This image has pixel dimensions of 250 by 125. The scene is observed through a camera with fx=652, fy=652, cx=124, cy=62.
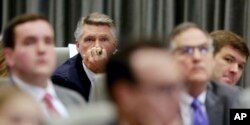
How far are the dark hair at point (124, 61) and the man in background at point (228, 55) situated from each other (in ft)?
5.48

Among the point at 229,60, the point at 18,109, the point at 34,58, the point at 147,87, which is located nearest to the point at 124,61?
the point at 147,87

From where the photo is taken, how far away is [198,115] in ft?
6.82

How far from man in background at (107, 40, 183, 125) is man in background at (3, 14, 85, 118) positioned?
0.71 metres

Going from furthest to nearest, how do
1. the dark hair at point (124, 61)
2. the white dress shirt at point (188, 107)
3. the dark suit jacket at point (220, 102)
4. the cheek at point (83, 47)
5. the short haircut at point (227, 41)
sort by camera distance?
the cheek at point (83, 47), the short haircut at point (227, 41), the dark suit jacket at point (220, 102), the white dress shirt at point (188, 107), the dark hair at point (124, 61)

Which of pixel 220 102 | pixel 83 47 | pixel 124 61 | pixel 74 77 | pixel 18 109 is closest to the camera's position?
pixel 18 109

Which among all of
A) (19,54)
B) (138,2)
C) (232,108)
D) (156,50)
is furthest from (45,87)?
(138,2)

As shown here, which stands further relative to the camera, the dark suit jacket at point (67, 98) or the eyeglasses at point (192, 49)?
the eyeglasses at point (192, 49)

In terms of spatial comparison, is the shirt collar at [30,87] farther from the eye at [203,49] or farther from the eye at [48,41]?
the eye at [203,49]

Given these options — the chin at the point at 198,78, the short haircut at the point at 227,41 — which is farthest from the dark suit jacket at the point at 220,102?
the short haircut at the point at 227,41

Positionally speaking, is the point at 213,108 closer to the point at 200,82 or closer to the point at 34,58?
the point at 200,82

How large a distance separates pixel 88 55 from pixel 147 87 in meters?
A: 1.81

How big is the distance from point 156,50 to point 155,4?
3.12 m

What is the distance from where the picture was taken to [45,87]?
6.31 ft

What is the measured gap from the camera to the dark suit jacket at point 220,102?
7.07 feet
